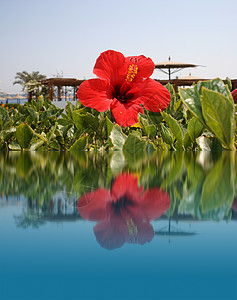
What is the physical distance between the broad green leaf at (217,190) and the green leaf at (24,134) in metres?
0.87

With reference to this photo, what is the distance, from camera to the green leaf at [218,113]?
2.24ft

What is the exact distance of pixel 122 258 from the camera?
0.18m

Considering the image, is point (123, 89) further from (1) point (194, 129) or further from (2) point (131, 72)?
(1) point (194, 129)


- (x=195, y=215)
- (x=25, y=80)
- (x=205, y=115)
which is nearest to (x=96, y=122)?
(x=205, y=115)

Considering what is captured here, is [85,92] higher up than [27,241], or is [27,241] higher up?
[85,92]

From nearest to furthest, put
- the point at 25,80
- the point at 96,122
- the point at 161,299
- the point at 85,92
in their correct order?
the point at 161,299
the point at 85,92
the point at 96,122
the point at 25,80

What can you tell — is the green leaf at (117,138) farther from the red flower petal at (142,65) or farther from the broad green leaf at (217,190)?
the broad green leaf at (217,190)

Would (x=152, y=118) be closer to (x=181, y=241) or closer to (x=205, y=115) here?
(x=205, y=115)

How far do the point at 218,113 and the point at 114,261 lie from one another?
0.61 meters

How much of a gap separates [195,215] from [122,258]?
90mm

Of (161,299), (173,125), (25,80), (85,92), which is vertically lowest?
(161,299)

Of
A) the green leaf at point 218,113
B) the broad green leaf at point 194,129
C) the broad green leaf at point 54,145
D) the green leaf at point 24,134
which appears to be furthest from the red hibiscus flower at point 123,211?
the broad green leaf at point 54,145

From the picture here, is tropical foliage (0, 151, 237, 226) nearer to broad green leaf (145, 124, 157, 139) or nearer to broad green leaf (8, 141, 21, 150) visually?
broad green leaf (145, 124, 157, 139)

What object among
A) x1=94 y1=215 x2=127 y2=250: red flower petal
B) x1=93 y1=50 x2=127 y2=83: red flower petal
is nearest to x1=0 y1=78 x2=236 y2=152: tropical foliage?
x1=93 y1=50 x2=127 y2=83: red flower petal
